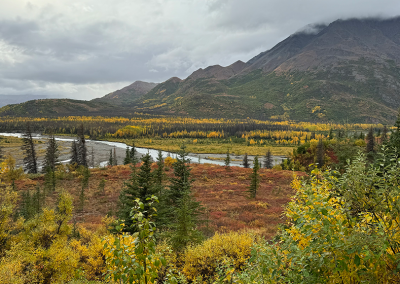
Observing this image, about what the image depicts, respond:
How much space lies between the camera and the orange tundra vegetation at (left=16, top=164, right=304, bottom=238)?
18925 mm

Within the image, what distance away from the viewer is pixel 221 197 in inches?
1187

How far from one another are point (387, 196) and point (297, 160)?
185 ft

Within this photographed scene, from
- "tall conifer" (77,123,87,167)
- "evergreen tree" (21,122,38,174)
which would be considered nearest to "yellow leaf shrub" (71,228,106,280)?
"tall conifer" (77,123,87,167)

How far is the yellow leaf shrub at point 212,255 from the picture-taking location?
954 cm

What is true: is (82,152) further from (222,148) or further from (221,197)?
(222,148)

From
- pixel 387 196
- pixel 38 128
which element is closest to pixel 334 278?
pixel 387 196

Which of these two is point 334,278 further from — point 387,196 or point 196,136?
point 196,136

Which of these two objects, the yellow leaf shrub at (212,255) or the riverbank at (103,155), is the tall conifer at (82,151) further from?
the yellow leaf shrub at (212,255)

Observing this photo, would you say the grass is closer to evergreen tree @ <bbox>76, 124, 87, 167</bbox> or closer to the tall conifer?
evergreen tree @ <bbox>76, 124, 87, 167</bbox>

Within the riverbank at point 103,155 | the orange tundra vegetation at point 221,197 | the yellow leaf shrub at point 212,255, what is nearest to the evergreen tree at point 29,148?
the orange tundra vegetation at point 221,197

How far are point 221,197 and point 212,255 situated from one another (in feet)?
67.5

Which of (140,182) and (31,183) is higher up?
(140,182)

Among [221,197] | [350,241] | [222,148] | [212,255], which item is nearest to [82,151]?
[221,197]

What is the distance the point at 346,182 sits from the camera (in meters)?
4.16
